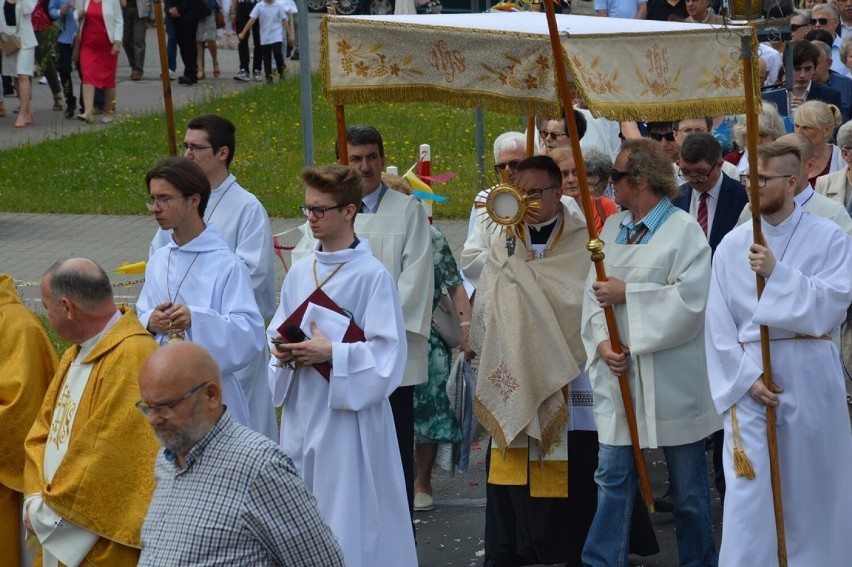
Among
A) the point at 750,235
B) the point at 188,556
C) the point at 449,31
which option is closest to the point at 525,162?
the point at 449,31

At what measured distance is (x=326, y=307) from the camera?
5.96 m

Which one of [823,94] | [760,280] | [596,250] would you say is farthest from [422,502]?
[823,94]

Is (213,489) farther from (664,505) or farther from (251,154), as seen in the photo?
(251,154)

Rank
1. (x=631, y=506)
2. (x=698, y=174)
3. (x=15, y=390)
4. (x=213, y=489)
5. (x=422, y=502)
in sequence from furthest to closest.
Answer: (x=422, y=502) → (x=698, y=174) → (x=631, y=506) → (x=15, y=390) → (x=213, y=489)

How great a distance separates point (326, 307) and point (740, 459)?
1.82 meters

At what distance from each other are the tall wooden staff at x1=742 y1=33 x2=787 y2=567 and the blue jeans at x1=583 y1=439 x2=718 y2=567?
0.46 meters

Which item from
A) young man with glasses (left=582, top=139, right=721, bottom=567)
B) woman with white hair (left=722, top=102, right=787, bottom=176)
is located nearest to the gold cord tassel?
young man with glasses (left=582, top=139, right=721, bottom=567)

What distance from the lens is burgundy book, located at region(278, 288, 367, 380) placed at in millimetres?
5906

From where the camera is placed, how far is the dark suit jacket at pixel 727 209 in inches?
291

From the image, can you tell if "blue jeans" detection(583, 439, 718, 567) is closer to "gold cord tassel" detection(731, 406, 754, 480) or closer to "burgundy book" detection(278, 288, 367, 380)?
"gold cord tassel" detection(731, 406, 754, 480)

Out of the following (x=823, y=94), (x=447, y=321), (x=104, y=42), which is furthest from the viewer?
(x=104, y=42)

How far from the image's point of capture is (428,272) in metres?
6.98

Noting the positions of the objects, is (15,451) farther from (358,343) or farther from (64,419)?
(358,343)

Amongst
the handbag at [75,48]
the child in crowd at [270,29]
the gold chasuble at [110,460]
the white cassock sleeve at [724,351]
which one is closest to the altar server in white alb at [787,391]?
the white cassock sleeve at [724,351]
